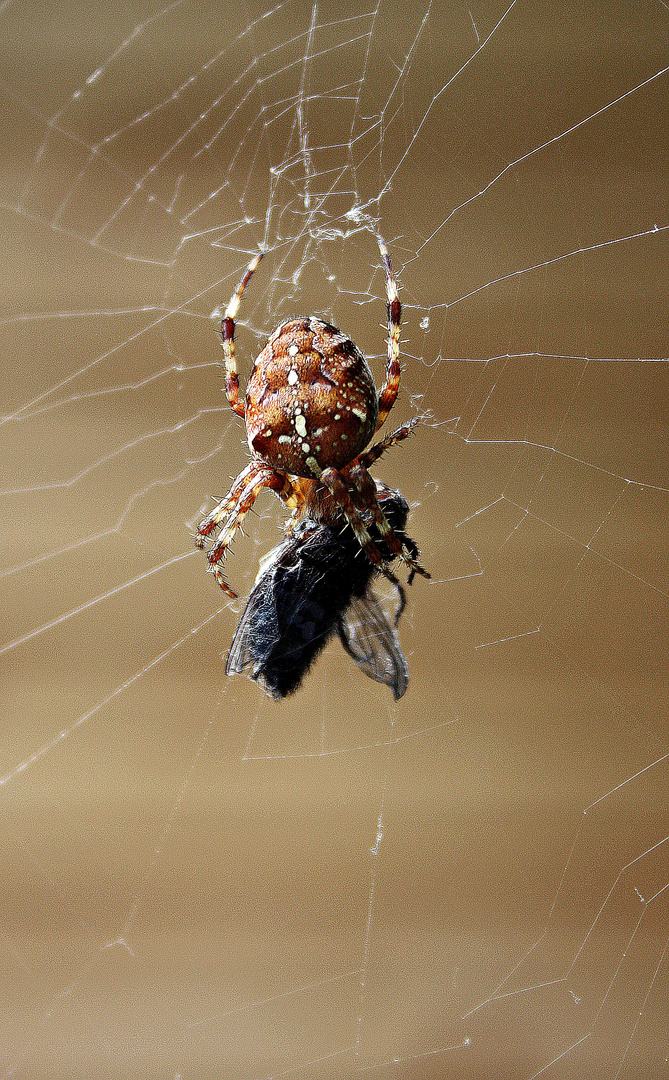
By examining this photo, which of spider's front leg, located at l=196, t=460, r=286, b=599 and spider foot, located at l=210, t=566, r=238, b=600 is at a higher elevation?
spider's front leg, located at l=196, t=460, r=286, b=599

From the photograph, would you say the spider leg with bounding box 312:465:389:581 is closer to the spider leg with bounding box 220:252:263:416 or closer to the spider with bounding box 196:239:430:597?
the spider with bounding box 196:239:430:597

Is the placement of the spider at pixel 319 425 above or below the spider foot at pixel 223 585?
above

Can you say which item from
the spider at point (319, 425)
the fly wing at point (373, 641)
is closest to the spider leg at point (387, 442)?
the spider at point (319, 425)

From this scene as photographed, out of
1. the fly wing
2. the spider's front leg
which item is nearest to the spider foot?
the spider's front leg

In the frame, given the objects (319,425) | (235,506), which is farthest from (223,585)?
(319,425)

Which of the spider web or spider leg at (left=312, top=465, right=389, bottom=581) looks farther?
the spider web

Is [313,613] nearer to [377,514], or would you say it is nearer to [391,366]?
[377,514]

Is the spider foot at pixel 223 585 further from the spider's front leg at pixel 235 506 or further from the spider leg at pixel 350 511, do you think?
the spider leg at pixel 350 511
